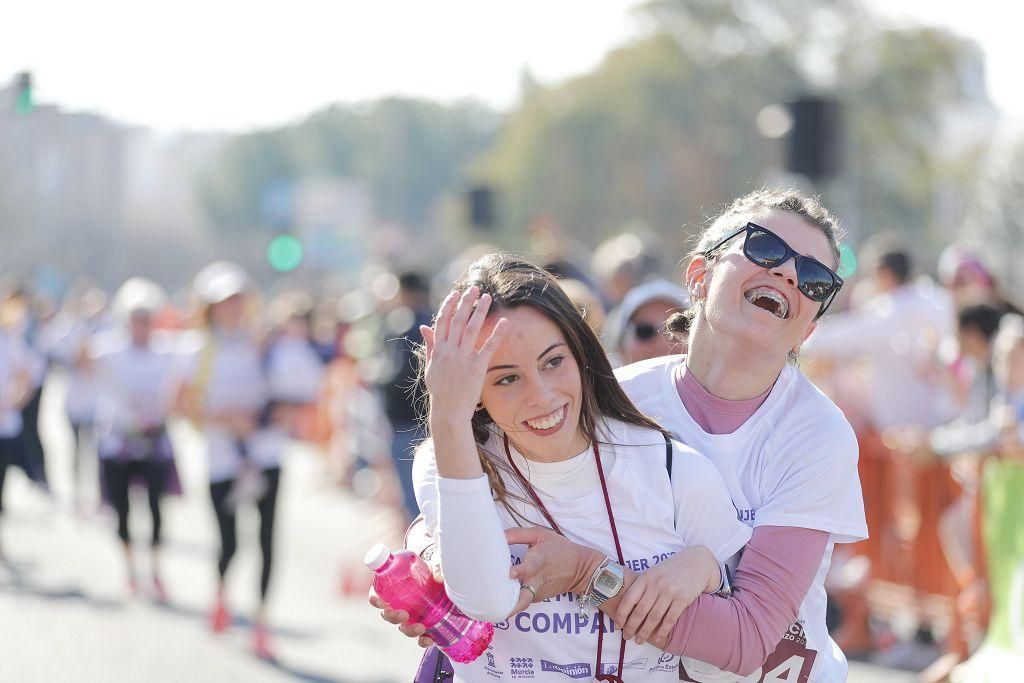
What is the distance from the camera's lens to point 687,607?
2.38 meters

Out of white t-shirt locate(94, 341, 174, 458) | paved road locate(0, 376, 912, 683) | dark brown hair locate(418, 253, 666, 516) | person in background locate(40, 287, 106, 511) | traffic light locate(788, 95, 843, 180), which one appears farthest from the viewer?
person in background locate(40, 287, 106, 511)

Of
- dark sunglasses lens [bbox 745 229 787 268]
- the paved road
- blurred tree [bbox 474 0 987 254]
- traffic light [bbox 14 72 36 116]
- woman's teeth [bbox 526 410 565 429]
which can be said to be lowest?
the paved road

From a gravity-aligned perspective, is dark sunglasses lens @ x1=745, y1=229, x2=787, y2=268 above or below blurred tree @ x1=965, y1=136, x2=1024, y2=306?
below

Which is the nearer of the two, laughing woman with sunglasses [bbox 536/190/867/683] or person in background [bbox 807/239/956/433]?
laughing woman with sunglasses [bbox 536/190/867/683]

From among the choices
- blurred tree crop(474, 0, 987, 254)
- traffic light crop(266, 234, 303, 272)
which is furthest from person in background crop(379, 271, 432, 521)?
blurred tree crop(474, 0, 987, 254)

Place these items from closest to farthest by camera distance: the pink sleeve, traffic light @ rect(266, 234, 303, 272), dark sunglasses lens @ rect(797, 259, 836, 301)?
the pink sleeve → dark sunglasses lens @ rect(797, 259, 836, 301) → traffic light @ rect(266, 234, 303, 272)

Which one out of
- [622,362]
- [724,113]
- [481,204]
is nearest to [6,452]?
[622,362]

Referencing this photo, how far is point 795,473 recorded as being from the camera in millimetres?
2584

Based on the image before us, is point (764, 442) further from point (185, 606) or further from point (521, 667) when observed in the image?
point (185, 606)

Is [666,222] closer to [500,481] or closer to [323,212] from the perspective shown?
[323,212]

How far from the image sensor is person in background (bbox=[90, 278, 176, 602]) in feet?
31.9

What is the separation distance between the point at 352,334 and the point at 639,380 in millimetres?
13990

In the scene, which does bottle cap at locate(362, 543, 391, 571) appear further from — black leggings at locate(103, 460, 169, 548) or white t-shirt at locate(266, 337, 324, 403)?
black leggings at locate(103, 460, 169, 548)

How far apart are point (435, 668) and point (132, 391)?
24.5 ft
